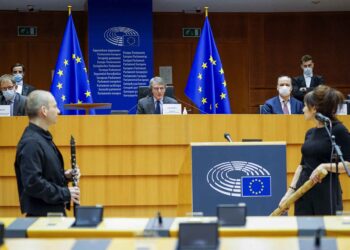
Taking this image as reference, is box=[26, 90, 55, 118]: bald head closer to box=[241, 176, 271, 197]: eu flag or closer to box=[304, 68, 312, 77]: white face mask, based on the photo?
box=[241, 176, 271, 197]: eu flag

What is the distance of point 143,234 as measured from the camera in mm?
2824

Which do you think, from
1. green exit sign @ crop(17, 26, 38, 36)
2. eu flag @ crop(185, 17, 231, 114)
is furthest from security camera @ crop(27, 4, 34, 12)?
eu flag @ crop(185, 17, 231, 114)

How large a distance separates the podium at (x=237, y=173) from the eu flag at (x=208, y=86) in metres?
3.12

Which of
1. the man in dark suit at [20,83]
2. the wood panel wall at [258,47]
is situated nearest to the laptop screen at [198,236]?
the man in dark suit at [20,83]

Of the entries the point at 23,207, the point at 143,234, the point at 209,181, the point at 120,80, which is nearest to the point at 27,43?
the point at 120,80

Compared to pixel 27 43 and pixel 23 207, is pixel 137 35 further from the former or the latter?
pixel 23 207

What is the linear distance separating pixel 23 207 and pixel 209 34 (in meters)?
5.79

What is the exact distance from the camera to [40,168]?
4.71 meters

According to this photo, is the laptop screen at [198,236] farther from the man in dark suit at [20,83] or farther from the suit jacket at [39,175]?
the man in dark suit at [20,83]

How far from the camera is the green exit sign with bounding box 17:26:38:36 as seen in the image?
46.8 ft

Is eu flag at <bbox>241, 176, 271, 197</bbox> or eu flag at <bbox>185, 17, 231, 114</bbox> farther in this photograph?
eu flag at <bbox>185, 17, 231, 114</bbox>

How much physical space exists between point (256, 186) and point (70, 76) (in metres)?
4.02

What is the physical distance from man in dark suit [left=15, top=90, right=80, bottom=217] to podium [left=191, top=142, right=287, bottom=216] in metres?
1.76

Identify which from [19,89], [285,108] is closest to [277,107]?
[285,108]
